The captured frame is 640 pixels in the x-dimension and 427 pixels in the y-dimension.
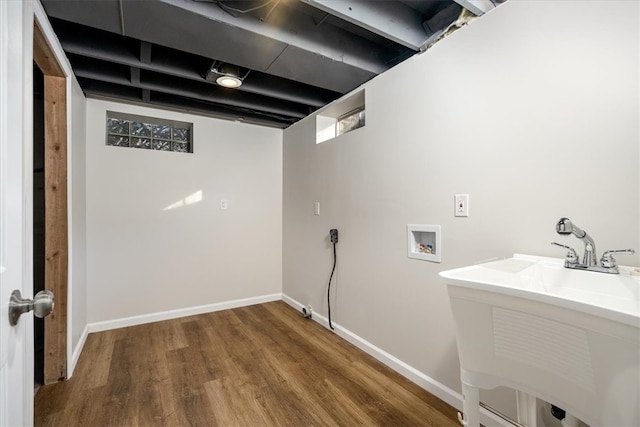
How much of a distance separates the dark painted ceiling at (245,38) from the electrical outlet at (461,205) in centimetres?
102

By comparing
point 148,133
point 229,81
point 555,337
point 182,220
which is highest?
point 229,81

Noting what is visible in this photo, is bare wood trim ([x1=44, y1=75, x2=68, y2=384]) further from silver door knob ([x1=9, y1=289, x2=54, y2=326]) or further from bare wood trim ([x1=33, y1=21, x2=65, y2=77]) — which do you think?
silver door knob ([x1=9, y1=289, x2=54, y2=326])

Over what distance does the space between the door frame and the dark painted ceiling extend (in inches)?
12.6

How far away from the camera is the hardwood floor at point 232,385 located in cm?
159

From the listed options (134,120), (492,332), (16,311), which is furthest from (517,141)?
(134,120)

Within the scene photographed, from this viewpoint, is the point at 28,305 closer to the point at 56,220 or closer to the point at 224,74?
the point at 56,220

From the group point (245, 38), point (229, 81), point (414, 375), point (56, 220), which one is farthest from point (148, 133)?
point (414, 375)

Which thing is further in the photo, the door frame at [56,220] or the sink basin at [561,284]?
the door frame at [56,220]

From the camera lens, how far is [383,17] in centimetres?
172

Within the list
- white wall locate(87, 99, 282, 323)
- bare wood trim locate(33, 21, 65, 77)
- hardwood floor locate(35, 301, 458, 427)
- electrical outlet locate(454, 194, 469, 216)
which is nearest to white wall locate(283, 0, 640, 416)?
electrical outlet locate(454, 194, 469, 216)

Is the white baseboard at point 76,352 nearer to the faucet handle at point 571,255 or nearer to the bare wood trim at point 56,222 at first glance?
the bare wood trim at point 56,222

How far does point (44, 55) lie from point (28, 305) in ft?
5.68

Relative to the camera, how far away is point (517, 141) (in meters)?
1.39

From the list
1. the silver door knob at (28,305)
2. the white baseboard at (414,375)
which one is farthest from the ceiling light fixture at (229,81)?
the white baseboard at (414,375)
